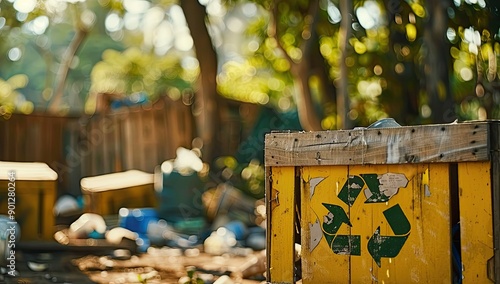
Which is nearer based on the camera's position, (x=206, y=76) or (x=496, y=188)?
(x=496, y=188)

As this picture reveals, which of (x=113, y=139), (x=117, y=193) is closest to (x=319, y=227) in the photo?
(x=117, y=193)

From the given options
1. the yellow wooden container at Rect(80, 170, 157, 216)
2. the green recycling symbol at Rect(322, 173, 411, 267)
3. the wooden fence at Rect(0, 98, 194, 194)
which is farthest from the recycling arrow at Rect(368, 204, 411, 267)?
the wooden fence at Rect(0, 98, 194, 194)

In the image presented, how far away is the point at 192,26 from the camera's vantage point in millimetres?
13406

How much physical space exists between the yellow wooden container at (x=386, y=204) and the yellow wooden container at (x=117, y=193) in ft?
24.9

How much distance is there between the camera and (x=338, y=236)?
3.99 meters

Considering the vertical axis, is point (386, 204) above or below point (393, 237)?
above

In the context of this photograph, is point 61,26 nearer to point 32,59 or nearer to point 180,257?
point 32,59

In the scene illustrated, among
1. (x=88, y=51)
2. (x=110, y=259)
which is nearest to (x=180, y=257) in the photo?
(x=110, y=259)

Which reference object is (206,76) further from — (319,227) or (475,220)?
(475,220)

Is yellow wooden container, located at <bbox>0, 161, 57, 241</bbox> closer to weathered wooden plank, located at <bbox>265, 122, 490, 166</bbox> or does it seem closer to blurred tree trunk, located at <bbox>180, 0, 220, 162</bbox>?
weathered wooden plank, located at <bbox>265, 122, 490, 166</bbox>

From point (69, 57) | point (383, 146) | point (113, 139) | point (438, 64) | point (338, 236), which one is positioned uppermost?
point (69, 57)

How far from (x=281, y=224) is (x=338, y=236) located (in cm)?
36

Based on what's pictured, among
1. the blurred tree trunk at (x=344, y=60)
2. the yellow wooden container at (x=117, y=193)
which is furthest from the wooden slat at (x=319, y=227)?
the yellow wooden container at (x=117, y=193)

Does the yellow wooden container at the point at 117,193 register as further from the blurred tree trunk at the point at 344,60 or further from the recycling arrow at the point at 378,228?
the recycling arrow at the point at 378,228
